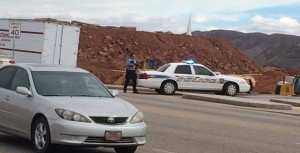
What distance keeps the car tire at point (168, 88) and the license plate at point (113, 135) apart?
1933cm

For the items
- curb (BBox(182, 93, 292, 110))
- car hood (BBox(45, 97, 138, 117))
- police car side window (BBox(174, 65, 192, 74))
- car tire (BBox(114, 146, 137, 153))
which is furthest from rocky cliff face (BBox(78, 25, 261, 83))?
car hood (BBox(45, 97, 138, 117))

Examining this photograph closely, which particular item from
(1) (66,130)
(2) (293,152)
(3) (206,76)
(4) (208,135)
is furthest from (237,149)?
(3) (206,76)

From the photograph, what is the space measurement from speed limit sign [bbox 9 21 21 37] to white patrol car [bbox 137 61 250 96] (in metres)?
6.91

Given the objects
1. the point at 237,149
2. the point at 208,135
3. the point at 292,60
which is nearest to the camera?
the point at 237,149

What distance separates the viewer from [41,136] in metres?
9.55

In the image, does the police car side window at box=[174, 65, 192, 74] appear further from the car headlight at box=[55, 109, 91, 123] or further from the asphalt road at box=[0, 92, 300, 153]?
the car headlight at box=[55, 109, 91, 123]

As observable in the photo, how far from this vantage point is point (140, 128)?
949 cm

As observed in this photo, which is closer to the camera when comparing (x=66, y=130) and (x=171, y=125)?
(x=66, y=130)

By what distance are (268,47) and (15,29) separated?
11554 cm

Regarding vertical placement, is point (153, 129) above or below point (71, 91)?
below

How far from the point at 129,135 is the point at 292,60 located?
106714 millimetres

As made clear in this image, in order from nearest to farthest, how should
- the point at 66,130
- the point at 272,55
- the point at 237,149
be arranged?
the point at 66,130 → the point at 237,149 → the point at 272,55

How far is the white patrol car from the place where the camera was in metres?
28.4

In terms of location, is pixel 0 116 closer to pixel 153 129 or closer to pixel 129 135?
pixel 129 135
